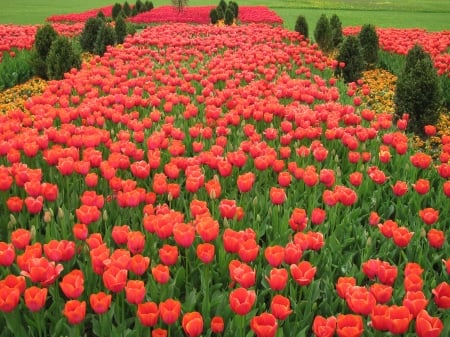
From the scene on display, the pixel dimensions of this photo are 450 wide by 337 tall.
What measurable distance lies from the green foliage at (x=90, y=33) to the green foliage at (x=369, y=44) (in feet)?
27.6

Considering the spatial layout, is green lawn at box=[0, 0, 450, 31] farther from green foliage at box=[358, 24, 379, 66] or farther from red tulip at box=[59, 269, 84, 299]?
red tulip at box=[59, 269, 84, 299]

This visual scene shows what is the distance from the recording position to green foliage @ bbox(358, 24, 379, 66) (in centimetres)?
1507

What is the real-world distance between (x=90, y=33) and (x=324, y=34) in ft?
25.4

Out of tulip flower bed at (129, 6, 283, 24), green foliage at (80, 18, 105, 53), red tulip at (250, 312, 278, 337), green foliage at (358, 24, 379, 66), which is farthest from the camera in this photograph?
tulip flower bed at (129, 6, 283, 24)

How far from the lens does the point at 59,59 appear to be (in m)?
12.2

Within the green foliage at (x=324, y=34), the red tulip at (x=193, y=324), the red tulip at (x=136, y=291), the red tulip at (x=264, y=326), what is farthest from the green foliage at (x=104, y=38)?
the red tulip at (x=264, y=326)

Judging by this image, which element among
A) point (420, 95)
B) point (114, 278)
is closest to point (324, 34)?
point (420, 95)

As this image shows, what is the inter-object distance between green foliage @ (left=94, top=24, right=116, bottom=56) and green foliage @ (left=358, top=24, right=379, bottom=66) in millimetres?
7617

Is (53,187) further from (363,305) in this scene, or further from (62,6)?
(62,6)

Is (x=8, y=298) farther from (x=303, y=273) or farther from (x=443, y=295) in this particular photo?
(x=443, y=295)

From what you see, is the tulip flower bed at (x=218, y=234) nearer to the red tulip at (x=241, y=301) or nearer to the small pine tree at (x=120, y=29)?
the red tulip at (x=241, y=301)

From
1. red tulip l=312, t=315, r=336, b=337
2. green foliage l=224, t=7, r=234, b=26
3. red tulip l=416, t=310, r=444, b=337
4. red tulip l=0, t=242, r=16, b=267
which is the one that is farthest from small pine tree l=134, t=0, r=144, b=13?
red tulip l=416, t=310, r=444, b=337

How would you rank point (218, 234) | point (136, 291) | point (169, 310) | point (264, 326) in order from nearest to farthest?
point (264, 326), point (169, 310), point (136, 291), point (218, 234)

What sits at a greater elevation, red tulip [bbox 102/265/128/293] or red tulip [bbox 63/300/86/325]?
red tulip [bbox 102/265/128/293]
